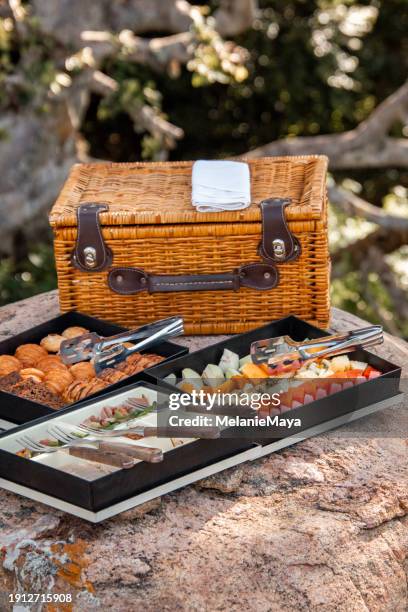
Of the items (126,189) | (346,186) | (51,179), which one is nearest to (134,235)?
(126,189)

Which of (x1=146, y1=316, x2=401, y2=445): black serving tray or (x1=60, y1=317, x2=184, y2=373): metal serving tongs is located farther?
(x1=60, y1=317, x2=184, y2=373): metal serving tongs

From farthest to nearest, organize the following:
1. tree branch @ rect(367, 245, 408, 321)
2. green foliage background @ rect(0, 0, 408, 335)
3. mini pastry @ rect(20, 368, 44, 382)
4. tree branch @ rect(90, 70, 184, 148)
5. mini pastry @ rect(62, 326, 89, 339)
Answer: green foliage background @ rect(0, 0, 408, 335)
tree branch @ rect(367, 245, 408, 321)
tree branch @ rect(90, 70, 184, 148)
mini pastry @ rect(62, 326, 89, 339)
mini pastry @ rect(20, 368, 44, 382)

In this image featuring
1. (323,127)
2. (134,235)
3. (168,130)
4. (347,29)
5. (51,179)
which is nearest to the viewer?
(134,235)

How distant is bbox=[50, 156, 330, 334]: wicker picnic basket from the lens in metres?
2.94

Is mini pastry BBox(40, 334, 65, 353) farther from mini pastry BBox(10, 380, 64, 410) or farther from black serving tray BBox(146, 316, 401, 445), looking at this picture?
black serving tray BBox(146, 316, 401, 445)

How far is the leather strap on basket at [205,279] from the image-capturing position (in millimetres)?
2996

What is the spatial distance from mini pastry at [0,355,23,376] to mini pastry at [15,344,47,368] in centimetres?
3

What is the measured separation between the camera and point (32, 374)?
254 cm

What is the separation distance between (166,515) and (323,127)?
6.59 meters

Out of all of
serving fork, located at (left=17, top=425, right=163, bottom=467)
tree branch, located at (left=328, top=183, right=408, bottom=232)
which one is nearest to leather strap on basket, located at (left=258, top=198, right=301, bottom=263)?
serving fork, located at (left=17, top=425, right=163, bottom=467)

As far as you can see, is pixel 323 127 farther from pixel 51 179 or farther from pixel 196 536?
pixel 196 536

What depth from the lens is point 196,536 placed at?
6.74ft

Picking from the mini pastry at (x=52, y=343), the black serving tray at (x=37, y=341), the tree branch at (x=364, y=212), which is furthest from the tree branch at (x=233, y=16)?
the mini pastry at (x=52, y=343)

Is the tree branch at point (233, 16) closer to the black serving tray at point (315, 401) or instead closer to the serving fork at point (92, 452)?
the black serving tray at point (315, 401)
